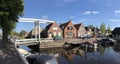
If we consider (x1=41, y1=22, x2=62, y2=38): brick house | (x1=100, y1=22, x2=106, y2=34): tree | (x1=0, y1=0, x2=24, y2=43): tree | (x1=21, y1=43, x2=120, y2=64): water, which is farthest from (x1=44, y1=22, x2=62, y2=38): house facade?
(x1=0, y1=0, x2=24, y2=43): tree

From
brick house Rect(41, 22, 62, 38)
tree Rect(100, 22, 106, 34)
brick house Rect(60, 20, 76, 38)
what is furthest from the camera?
tree Rect(100, 22, 106, 34)

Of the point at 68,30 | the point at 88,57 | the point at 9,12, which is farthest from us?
the point at 68,30

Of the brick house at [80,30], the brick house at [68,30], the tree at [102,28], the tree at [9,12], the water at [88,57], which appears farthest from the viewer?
the tree at [102,28]

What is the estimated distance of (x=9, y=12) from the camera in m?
20.7

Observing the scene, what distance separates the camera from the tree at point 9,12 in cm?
1928

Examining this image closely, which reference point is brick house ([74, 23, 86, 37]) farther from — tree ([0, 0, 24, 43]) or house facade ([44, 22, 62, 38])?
tree ([0, 0, 24, 43])

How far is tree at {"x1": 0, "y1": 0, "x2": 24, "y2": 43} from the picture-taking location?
19.3 metres

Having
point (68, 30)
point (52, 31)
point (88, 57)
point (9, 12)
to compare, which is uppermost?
point (9, 12)

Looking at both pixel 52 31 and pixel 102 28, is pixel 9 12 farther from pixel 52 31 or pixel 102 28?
pixel 102 28

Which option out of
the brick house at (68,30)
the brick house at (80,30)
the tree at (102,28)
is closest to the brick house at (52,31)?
the brick house at (68,30)

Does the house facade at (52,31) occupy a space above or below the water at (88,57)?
above

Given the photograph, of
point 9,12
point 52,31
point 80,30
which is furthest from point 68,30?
point 9,12

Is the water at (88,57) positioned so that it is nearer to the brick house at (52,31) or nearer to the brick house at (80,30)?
the brick house at (52,31)

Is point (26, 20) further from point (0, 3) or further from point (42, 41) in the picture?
point (0, 3)
